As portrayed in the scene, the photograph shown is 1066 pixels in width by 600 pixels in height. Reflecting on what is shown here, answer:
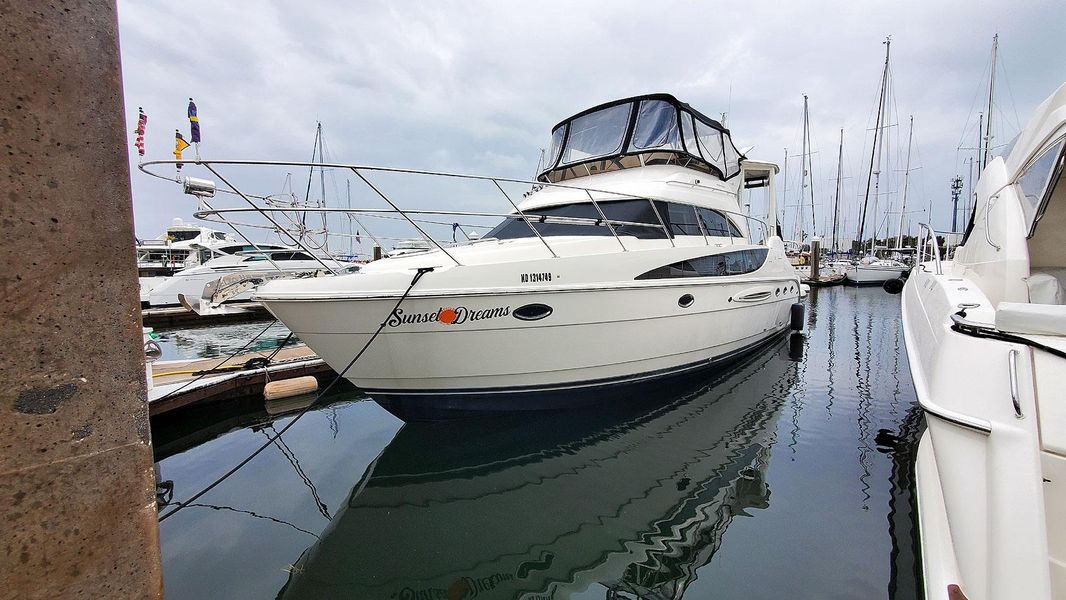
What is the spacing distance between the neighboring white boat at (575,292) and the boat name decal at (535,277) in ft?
0.04

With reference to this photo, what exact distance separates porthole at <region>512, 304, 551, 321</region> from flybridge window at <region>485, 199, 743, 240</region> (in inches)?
53.0

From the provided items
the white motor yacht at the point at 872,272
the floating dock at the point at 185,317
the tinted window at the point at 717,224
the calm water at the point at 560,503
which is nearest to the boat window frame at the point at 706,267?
the tinted window at the point at 717,224

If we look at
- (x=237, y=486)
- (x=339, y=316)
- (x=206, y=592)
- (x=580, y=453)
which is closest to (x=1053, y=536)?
(x=580, y=453)

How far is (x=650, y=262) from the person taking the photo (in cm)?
498

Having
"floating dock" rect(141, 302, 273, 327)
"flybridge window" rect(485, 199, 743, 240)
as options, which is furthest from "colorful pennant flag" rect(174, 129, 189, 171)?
"floating dock" rect(141, 302, 273, 327)

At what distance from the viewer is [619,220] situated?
18.2 ft

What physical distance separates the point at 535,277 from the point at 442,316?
97 cm

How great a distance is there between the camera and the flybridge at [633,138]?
6512 millimetres

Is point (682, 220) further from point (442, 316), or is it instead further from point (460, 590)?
point (460, 590)

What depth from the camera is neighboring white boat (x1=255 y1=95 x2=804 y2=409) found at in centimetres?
404

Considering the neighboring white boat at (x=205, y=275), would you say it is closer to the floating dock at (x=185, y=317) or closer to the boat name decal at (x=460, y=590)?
the floating dock at (x=185, y=317)

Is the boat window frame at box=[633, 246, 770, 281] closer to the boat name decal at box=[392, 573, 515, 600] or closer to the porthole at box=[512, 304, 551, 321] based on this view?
the porthole at box=[512, 304, 551, 321]

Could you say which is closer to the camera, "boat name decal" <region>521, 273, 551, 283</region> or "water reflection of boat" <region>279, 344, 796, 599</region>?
"water reflection of boat" <region>279, 344, 796, 599</region>

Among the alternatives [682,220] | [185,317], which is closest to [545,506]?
[682,220]
